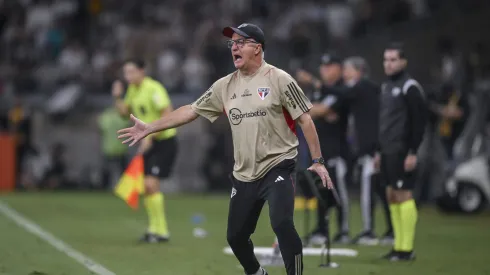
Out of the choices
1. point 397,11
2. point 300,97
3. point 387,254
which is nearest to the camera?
point 300,97

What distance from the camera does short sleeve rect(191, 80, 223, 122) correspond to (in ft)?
32.9

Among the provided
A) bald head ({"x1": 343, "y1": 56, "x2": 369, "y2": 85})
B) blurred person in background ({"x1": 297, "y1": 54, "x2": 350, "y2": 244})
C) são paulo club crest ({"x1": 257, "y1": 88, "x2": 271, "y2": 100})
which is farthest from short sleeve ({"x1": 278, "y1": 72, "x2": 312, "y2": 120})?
bald head ({"x1": 343, "y1": 56, "x2": 369, "y2": 85})

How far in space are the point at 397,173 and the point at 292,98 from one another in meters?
3.97

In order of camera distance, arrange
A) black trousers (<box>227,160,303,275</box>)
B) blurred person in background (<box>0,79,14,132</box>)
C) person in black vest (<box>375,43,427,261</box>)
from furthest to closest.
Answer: blurred person in background (<box>0,79,14,132</box>) → person in black vest (<box>375,43,427,261</box>) → black trousers (<box>227,160,303,275</box>)

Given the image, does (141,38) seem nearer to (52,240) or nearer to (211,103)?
(52,240)

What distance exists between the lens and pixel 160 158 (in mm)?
15719

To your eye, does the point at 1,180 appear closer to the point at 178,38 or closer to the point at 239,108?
the point at 178,38

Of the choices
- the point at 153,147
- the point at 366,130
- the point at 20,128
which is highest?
the point at 366,130

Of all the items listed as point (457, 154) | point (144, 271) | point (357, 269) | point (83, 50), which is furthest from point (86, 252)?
point (83, 50)

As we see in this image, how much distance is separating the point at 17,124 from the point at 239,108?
68.6 feet

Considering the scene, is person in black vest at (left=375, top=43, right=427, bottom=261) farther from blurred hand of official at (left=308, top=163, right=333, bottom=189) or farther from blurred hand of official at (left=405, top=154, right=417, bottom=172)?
blurred hand of official at (left=308, top=163, right=333, bottom=189)

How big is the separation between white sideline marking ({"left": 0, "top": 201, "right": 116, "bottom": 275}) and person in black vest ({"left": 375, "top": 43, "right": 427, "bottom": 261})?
3564mm

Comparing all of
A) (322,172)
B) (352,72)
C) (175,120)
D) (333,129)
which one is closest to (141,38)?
(352,72)

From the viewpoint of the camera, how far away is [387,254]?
13.7 m
